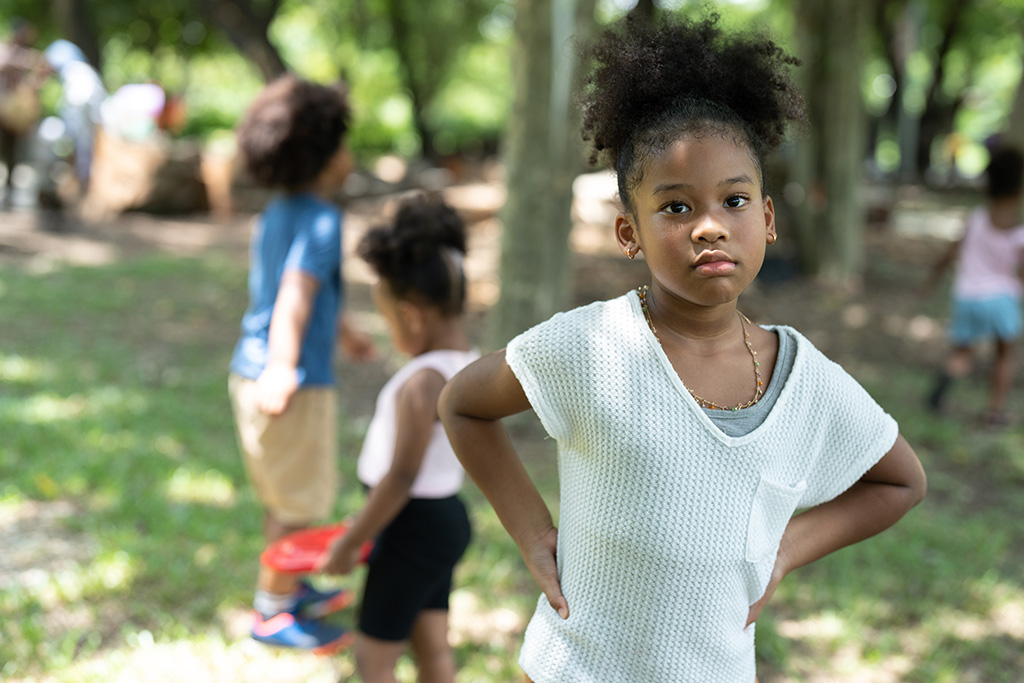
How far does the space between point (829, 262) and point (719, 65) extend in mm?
8072

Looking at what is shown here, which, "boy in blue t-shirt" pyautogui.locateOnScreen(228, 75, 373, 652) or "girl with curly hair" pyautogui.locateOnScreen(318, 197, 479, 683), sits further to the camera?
"boy in blue t-shirt" pyautogui.locateOnScreen(228, 75, 373, 652)

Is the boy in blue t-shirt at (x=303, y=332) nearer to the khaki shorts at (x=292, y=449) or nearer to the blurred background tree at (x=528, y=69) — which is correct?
the khaki shorts at (x=292, y=449)

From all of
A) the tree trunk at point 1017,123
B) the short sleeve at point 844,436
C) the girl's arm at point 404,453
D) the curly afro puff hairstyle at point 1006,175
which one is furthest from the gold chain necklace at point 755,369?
the tree trunk at point 1017,123

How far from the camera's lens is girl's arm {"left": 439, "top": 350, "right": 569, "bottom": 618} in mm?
1443

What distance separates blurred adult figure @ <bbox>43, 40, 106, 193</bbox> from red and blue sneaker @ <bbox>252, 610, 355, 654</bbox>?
9446mm

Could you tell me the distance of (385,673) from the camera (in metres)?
2.27

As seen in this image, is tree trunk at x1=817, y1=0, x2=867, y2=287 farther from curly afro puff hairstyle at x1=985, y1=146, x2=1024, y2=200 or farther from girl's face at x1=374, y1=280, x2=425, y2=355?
girl's face at x1=374, y1=280, x2=425, y2=355

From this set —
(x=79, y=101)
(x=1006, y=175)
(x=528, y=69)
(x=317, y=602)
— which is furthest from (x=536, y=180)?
(x=79, y=101)

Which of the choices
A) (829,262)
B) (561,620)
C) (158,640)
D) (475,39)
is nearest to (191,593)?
(158,640)

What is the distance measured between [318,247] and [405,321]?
0.61 m

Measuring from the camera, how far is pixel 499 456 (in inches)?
58.8

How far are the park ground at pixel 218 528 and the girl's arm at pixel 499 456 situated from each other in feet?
4.82

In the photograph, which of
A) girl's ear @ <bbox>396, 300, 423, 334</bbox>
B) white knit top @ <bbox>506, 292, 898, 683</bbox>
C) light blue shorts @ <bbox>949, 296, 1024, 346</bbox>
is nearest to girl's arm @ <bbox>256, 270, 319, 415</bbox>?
girl's ear @ <bbox>396, 300, 423, 334</bbox>

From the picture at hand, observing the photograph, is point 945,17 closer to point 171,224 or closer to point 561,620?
point 171,224
